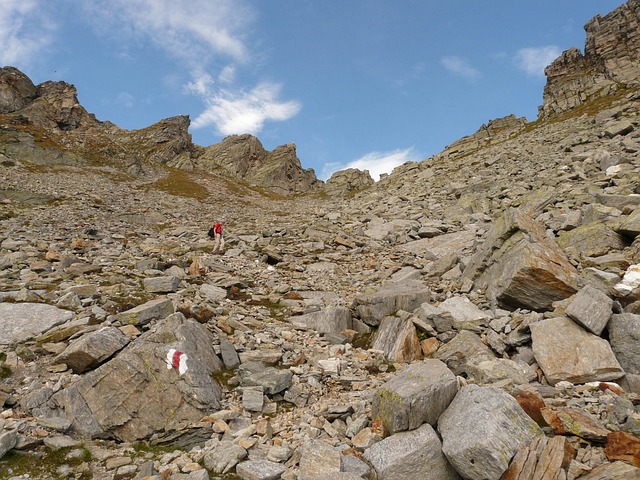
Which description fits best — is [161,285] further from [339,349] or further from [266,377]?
[339,349]

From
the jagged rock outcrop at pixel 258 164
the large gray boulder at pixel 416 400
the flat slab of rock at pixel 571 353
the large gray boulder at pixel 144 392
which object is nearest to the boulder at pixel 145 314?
the large gray boulder at pixel 144 392

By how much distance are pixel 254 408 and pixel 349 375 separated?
3.03 meters

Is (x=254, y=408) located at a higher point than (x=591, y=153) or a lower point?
lower

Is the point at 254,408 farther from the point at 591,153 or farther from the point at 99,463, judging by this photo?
the point at 591,153

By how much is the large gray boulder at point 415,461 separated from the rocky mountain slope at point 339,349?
30mm

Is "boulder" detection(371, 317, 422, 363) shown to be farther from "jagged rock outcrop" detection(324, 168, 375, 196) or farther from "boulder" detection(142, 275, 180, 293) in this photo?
"jagged rock outcrop" detection(324, 168, 375, 196)

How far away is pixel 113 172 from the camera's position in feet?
242

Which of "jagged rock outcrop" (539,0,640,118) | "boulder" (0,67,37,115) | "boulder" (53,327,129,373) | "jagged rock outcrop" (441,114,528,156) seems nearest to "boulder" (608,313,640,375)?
"boulder" (53,327,129,373)

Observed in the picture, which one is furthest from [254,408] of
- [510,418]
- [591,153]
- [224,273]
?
[591,153]

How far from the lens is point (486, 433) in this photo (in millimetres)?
5723

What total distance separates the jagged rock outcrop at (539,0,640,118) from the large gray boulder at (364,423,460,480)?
10378 centimetres

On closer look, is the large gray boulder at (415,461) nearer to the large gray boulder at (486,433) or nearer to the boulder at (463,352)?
the large gray boulder at (486,433)

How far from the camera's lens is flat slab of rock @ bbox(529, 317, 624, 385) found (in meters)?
7.91

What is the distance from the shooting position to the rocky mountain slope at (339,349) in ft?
20.9
